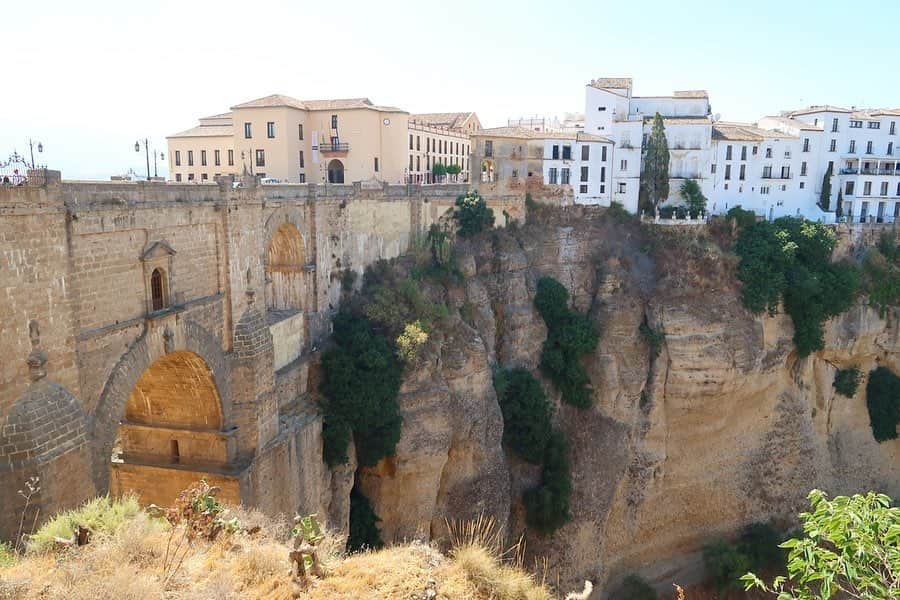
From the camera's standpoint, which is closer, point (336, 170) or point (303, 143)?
point (303, 143)

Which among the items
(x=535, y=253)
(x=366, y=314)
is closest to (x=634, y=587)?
(x=535, y=253)

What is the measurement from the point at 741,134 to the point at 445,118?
18.4m

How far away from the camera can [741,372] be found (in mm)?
30859

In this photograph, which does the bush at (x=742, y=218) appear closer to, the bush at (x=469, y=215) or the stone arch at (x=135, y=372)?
the bush at (x=469, y=215)

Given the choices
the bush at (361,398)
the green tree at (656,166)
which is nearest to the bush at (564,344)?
the green tree at (656,166)

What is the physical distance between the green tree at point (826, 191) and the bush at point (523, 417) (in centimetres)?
2317

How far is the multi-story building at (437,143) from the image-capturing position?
37906 millimetres

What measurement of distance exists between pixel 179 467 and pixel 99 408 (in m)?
4.66

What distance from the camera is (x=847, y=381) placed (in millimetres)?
34438

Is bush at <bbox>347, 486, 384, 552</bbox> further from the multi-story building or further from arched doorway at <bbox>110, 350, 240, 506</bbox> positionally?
the multi-story building

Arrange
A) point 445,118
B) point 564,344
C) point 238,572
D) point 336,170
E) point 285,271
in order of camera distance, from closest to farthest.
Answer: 1. point 238,572
2. point 285,271
3. point 564,344
4. point 336,170
5. point 445,118

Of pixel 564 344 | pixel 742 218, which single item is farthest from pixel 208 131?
pixel 742 218

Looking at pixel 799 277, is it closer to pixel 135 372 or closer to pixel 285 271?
pixel 285 271

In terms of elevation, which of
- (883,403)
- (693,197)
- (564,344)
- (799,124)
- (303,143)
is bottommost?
(883,403)
